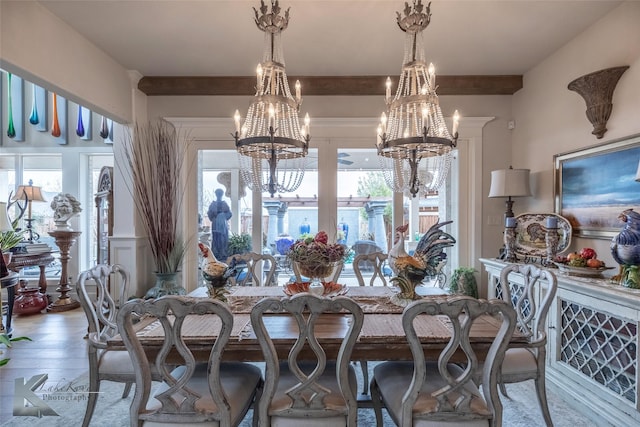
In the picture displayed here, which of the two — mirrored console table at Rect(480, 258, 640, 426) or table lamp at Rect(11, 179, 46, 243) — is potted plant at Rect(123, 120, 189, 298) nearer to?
table lamp at Rect(11, 179, 46, 243)

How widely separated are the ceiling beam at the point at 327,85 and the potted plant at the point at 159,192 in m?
0.46

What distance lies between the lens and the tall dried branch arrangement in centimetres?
342

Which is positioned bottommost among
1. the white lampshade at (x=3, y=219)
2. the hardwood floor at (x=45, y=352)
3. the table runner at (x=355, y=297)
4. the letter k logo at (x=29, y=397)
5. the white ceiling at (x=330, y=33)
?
the hardwood floor at (x=45, y=352)

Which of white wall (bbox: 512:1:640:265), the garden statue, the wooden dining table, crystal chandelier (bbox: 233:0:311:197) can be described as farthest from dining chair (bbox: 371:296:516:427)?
the garden statue

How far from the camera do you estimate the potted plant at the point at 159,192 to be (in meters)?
3.41

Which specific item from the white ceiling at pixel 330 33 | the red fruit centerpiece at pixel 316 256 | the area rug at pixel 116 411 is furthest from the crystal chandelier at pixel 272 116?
the area rug at pixel 116 411

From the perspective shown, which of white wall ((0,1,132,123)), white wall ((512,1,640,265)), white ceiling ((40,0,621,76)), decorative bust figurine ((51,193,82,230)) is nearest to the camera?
white wall ((0,1,132,123))

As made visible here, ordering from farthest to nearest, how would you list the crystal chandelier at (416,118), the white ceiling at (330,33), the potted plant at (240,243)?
the potted plant at (240,243), the white ceiling at (330,33), the crystal chandelier at (416,118)

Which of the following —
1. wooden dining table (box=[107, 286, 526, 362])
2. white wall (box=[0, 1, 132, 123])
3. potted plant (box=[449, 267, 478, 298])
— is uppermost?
white wall (box=[0, 1, 132, 123])

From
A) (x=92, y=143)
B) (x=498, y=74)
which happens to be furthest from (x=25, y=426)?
(x=498, y=74)

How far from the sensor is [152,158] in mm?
3578

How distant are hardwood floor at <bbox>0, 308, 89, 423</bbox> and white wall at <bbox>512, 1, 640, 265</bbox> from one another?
→ 423 cm

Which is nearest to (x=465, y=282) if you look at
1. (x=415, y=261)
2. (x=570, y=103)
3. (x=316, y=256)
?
(x=415, y=261)

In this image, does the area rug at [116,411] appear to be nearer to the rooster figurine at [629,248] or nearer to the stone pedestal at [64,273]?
the rooster figurine at [629,248]
